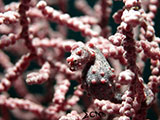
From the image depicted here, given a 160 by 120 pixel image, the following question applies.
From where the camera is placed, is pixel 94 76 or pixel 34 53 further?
pixel 34 53

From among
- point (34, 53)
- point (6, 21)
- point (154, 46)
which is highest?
point (34, 53)

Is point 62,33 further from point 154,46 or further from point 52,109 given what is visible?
point 154,46

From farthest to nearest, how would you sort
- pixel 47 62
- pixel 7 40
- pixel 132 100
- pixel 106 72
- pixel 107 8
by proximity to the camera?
pixel 107 8, pixel 47 62, pixel 7 40, pixel 106 72, pixel 132 100

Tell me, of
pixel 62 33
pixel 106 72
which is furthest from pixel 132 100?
pixel 62 33

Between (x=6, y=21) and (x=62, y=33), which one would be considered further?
(x=62, y=33)

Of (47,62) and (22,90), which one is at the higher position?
(22,90)

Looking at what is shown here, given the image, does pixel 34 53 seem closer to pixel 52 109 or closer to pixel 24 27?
pixel 24 27

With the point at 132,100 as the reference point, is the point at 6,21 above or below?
above

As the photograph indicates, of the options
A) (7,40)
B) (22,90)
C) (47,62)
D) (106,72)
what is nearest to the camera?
(106,72)

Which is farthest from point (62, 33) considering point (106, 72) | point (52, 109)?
point (106, 72)
